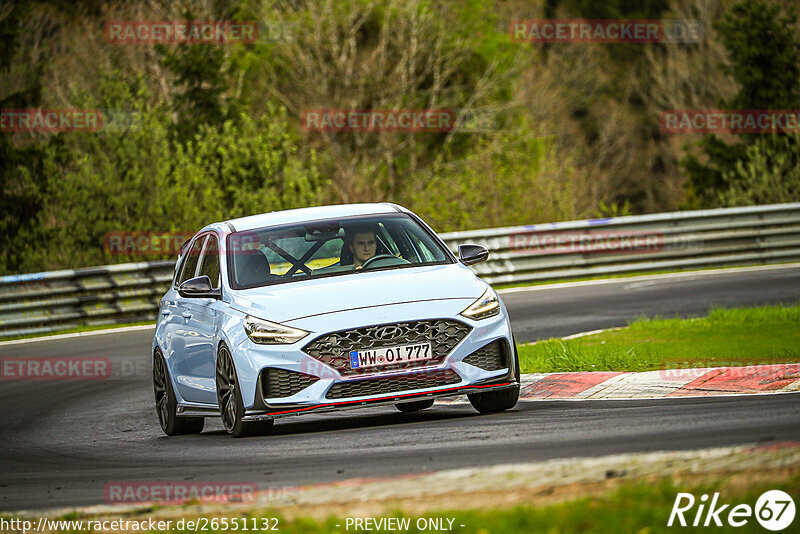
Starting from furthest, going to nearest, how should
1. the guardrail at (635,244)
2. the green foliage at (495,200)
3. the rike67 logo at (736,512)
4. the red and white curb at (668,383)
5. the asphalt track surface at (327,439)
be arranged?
the green foliage at (495,200) < the guardrail at (635,244) < the red and white curb at (668,383) < the asphalt track surface at (327,439) < the rike67 logo at (736,512)

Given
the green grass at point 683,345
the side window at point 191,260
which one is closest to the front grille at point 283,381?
the side window at point 191,260

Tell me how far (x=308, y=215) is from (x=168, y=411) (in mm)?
2006

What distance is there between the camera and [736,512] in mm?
5391

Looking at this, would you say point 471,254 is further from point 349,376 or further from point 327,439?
point 327,439

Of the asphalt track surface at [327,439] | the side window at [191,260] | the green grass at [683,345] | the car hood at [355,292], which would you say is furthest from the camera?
the green grass at [683,345]

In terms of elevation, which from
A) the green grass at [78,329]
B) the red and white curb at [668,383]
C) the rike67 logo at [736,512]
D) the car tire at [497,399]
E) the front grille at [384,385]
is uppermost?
the rike67 logo at [736,512]

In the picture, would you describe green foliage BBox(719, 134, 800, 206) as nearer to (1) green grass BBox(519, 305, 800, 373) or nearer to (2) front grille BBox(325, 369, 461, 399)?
(1) green grass BBox(519, 305, 800, 373)

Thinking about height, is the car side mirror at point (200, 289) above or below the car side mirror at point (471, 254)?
below

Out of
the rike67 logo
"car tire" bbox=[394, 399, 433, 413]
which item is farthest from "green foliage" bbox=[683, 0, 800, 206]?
the rike67 logo

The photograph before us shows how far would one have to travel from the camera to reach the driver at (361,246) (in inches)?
419

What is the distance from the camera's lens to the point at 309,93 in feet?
151

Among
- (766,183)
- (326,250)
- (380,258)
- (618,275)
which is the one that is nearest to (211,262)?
(326,250)

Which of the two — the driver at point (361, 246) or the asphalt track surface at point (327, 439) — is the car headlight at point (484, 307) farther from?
the driver at point (361, 246)

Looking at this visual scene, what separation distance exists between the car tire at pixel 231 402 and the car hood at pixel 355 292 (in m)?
0.41
